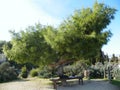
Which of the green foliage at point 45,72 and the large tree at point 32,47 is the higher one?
the large tree at point 32,47

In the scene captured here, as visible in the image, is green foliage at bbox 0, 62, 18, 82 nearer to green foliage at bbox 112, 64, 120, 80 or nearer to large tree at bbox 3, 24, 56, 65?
large tree at bbox 3, 24, 56, 65

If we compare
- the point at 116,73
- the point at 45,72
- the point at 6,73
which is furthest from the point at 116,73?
the point at 6,73

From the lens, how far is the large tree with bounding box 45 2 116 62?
22.2m

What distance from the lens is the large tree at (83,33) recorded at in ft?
73.0

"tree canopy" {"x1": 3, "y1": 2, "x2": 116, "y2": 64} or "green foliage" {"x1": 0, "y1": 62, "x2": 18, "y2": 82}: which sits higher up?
"tree canopy" {"x1": 3, "y1": 2, "x2": 116, "y2": 64}

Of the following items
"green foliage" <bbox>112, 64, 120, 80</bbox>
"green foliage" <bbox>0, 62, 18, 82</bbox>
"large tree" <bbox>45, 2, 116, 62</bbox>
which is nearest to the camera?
Result: "large tree" <bbox>45, 2, 116, 62</bbox>

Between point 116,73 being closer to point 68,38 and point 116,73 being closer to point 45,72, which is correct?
point 68,38

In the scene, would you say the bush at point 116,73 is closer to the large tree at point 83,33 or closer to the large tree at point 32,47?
the large tree at point 83,33

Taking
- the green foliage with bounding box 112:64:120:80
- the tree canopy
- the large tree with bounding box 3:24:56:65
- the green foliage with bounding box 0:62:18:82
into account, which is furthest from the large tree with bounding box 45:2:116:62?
the green foliage with bounding box 0:62:18:82

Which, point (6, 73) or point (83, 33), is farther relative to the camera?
point (6, 73)

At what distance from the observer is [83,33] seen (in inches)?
911

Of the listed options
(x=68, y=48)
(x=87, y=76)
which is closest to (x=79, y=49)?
(x=68, y=48)

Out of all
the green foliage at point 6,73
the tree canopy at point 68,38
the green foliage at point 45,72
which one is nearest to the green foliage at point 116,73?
the tree canopy at point 68,38

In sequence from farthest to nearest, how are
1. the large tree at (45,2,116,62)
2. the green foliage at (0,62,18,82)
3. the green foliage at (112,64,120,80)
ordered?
the green foliage at (0,62,18,82) → the green foliage at (112,64,120,80) → the large tree at (45,2,116,62)
